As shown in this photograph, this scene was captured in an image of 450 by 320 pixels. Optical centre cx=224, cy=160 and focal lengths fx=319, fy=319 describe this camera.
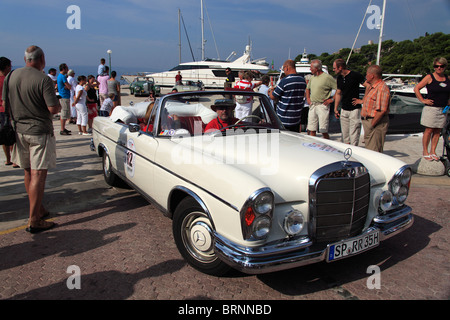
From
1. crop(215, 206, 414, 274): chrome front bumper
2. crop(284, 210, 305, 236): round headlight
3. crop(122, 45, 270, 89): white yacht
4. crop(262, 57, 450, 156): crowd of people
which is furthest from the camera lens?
crop(122, 45, 270, 89): white yacht

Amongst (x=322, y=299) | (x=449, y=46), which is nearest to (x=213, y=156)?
(x=322, y=299)

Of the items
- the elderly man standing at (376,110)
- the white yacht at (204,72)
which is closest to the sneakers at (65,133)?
the elderly man standing at (376,110)

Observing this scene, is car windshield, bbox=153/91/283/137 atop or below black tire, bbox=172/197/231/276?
atop

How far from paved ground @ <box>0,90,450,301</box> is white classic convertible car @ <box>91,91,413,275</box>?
0.30 m

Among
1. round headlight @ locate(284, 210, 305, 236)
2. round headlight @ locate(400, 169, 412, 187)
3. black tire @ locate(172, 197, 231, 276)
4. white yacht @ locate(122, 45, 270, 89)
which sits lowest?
black tire @ locate(172, 197, 231, 276)

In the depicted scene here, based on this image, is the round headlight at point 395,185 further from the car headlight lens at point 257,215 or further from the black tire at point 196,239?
the black tire at point 196,239

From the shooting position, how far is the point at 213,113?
4004 millimetres

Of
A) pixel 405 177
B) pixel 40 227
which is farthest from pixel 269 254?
pixel 40 227

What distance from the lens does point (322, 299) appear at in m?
2.49

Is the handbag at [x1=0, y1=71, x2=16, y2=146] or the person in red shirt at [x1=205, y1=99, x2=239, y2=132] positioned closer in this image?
the handbag at [x1=0, y1=71, x2=16, y2=146]

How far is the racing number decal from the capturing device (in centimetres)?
401

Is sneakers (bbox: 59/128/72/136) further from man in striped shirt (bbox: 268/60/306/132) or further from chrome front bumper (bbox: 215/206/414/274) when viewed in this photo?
chrome front bumper (bbox: 215/206/414/274)

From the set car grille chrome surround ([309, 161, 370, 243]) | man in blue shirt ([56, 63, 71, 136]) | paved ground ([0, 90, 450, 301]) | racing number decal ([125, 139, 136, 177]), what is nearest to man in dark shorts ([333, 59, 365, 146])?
paved ground ([0, 90, 450, 301])

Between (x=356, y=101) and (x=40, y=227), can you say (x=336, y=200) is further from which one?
(x=356, y=101)
